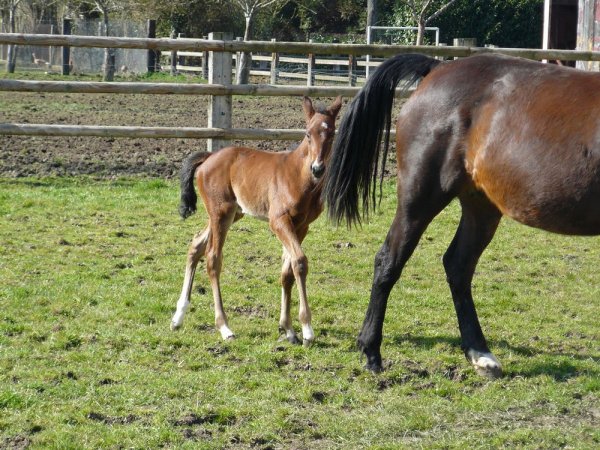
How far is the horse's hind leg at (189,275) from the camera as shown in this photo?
626 centimetres

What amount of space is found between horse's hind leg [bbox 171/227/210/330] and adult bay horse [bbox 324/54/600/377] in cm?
112

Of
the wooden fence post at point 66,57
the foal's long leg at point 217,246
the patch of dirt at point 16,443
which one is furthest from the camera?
the wooden fence post at point 66,57

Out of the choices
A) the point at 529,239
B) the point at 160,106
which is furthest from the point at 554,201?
the point at 160,106

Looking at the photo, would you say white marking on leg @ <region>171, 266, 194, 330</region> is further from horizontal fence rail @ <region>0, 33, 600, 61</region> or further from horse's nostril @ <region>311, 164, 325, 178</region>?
horizontal fence rail @ <region>0, 33, 600, 61</region>

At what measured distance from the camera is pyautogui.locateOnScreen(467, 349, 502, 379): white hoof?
5469mm

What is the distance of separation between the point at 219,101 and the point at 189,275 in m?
4.93

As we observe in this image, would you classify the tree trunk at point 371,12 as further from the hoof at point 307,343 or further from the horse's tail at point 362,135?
the hoof at point 307,343

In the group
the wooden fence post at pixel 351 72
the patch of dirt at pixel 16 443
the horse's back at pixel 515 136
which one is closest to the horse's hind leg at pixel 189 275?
the horse's back at pixel 515 136

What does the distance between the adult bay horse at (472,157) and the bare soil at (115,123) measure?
1389mm

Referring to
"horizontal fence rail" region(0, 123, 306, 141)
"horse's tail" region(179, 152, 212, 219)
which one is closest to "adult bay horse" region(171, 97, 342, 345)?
"horse's tail" region(179, 152, 212, 219)

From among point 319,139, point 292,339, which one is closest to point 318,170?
point 319,139

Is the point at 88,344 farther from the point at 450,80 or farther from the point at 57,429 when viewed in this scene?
the point at 450,80

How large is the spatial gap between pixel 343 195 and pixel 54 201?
Result: 5175 mm

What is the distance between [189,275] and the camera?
650 centimetres
